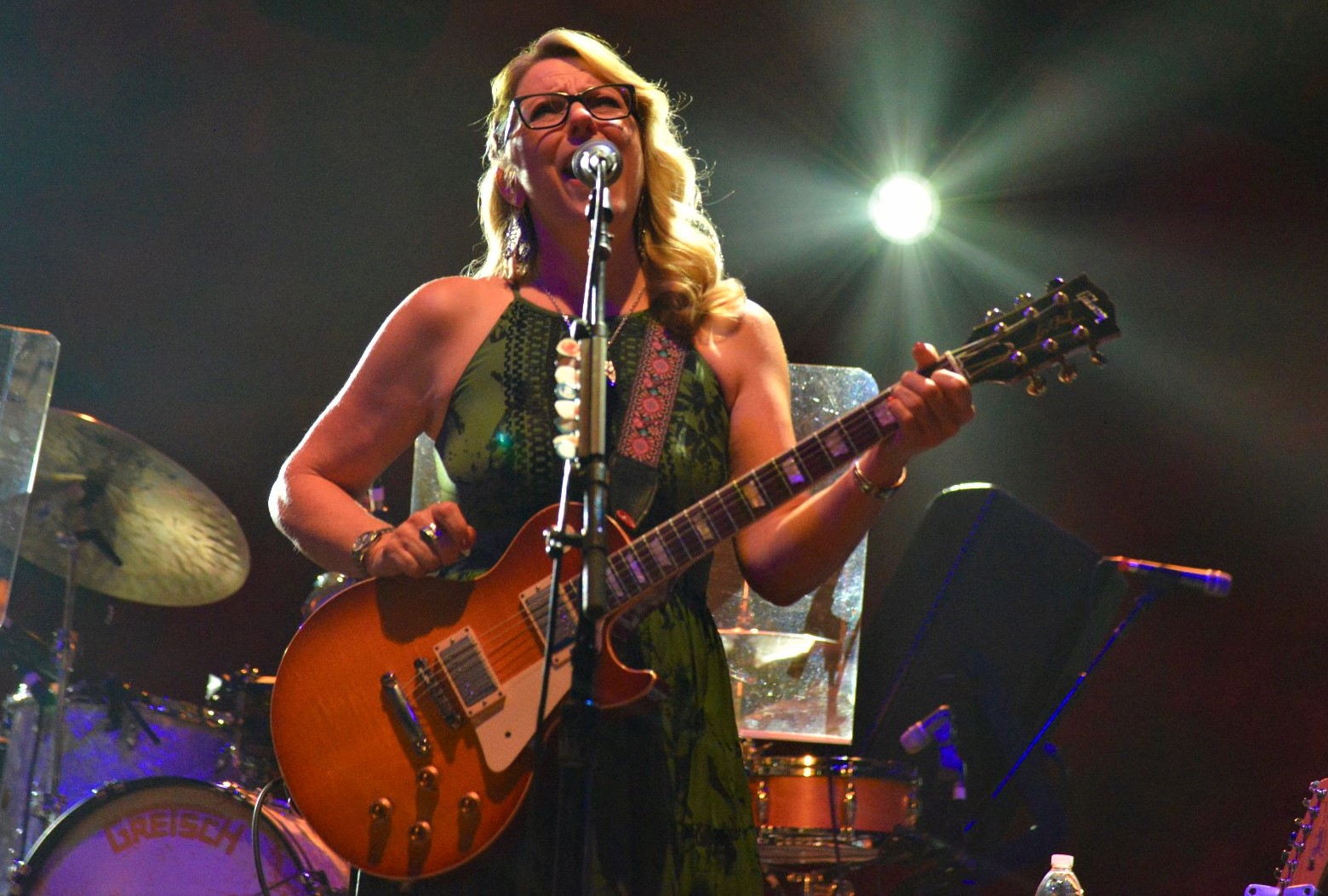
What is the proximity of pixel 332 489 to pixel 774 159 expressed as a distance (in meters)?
3.40

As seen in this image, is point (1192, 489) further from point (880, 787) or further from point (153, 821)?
point (153, 821)

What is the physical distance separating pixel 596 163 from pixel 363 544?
2.23ft

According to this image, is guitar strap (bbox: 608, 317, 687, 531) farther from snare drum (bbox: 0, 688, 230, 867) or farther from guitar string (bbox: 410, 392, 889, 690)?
snare drum (bbox: 0, 688, 230, 867)

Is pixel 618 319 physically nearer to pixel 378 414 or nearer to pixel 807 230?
pixel 378 414

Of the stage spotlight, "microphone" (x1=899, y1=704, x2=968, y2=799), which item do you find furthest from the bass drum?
the stage spotlight

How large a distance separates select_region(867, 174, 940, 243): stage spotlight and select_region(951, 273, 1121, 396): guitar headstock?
3.11 m

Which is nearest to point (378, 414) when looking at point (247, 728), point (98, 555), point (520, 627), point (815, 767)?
point (520, 627)

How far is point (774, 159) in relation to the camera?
5.26 metres

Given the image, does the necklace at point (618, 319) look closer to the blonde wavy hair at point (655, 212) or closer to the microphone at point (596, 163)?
the blonde wavy hair at point (655, 212)

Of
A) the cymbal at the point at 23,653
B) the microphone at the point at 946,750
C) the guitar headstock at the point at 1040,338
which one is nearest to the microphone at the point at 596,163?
the guitar headstock at the point at 1040,338

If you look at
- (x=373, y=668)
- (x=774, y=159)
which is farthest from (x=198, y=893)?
(x=774, y=159)

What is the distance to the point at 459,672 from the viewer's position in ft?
6.42

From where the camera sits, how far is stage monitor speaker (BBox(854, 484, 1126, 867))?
431cm

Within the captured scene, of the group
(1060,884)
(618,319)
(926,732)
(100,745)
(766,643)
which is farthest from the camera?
(100,745)
